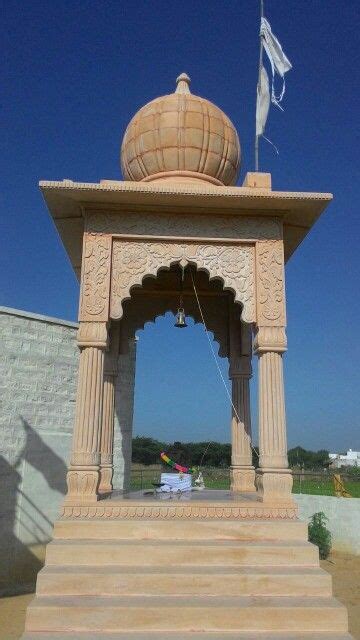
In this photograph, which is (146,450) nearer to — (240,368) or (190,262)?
(240,368)

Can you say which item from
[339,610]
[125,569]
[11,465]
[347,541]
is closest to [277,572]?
[339,610]

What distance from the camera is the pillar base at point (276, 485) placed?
4.93m

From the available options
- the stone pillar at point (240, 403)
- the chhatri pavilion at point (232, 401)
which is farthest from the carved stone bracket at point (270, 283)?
the stone pillar at point (240, 403)

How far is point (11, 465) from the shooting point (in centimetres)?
942

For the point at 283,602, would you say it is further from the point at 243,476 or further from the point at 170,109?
the point at 170,109

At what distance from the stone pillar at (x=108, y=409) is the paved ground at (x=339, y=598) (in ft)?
9.91

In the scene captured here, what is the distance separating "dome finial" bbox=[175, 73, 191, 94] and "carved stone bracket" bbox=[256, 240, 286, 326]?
256 cm

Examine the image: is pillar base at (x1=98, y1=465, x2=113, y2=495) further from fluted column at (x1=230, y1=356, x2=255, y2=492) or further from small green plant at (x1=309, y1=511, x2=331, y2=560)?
small green plant at (x1=309, y1=511, x2=331, y2=560)

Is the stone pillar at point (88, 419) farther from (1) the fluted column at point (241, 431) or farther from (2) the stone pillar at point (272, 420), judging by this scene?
(1) the fluted column at point (241, 431)

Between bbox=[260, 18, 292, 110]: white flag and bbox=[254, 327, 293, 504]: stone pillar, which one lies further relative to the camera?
bbox=[260, 18, 292, 110]: white flag

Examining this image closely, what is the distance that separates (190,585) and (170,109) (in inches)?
206

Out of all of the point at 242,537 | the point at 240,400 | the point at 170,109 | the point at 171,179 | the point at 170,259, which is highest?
the point at 170,109

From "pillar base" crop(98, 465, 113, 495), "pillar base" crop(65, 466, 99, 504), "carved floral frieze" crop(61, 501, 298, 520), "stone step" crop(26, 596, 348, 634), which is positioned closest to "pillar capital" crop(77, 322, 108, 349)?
"pillar base" crop(65, 466, 99, 504)

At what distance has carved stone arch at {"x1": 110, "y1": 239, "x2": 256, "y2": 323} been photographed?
17.9 feet
